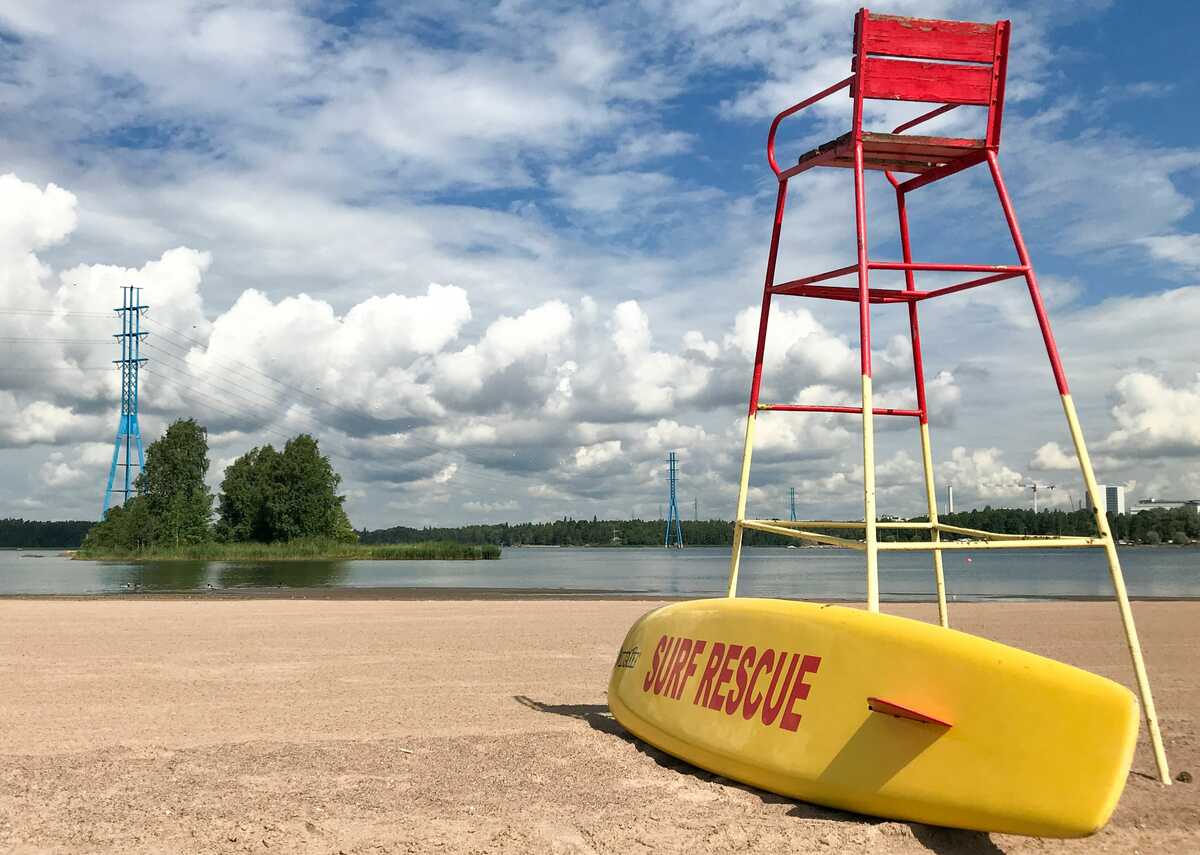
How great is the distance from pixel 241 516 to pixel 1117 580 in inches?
3588

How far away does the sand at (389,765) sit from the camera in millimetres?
4562

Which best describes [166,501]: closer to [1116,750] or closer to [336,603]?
[336,603]

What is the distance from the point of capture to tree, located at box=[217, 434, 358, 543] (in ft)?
284

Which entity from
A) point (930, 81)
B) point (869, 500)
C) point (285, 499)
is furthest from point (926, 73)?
point (285, 499)

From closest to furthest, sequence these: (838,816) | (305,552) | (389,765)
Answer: (838,816)
(389,765)
(305,552)

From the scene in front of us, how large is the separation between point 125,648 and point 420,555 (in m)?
62.9

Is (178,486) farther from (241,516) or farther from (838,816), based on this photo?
(838,816)

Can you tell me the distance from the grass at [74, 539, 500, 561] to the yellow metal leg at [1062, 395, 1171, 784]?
229ft

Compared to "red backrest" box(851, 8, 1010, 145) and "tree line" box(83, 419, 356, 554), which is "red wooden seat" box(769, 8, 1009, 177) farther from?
"tree line" box(83, 419, 356, 554)

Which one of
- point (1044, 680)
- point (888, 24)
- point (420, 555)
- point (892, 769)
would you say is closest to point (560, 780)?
point (892, 769)

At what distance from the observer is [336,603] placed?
2334 centimetres

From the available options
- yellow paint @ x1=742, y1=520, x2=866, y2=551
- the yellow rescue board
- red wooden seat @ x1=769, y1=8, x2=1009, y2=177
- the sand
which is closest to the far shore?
the sand

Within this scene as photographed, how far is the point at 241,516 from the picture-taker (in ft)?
295

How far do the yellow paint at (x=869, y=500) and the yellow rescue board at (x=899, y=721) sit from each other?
220 mm
